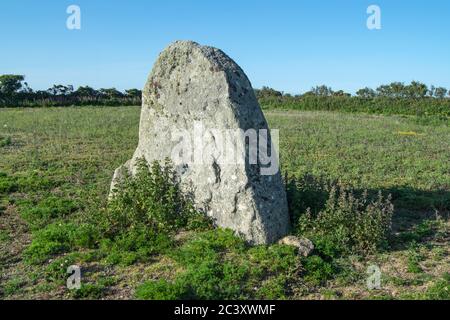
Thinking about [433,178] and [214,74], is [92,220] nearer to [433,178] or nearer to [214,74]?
[214,74]

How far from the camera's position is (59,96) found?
52.2m

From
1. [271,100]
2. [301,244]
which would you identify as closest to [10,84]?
[271,100]

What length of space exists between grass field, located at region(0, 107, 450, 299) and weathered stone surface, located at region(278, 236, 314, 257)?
8.1 inches

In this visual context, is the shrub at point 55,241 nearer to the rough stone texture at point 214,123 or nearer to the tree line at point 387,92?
the rough stone texture at point 214,123

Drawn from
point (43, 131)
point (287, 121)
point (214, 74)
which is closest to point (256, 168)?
point (214, 74)

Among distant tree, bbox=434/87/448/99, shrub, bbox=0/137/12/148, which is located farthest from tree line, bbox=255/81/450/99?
shrub, bbox=0/137/12/148

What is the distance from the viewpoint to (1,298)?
7.39m

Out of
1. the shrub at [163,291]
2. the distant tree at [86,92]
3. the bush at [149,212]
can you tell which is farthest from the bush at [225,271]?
the distant tree at [86,92]

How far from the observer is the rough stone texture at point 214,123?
29.7ft

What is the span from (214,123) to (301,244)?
2.91 meters

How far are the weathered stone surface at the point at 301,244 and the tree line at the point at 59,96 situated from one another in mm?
43167

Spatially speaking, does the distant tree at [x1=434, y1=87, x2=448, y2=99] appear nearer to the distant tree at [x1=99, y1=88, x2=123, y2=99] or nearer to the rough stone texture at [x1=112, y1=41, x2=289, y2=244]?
the distant tree at [x1=99, y1=88, x2=123, y2=99]

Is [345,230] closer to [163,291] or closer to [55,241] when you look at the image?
[163,291]

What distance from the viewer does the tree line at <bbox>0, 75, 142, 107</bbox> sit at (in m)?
48.0
